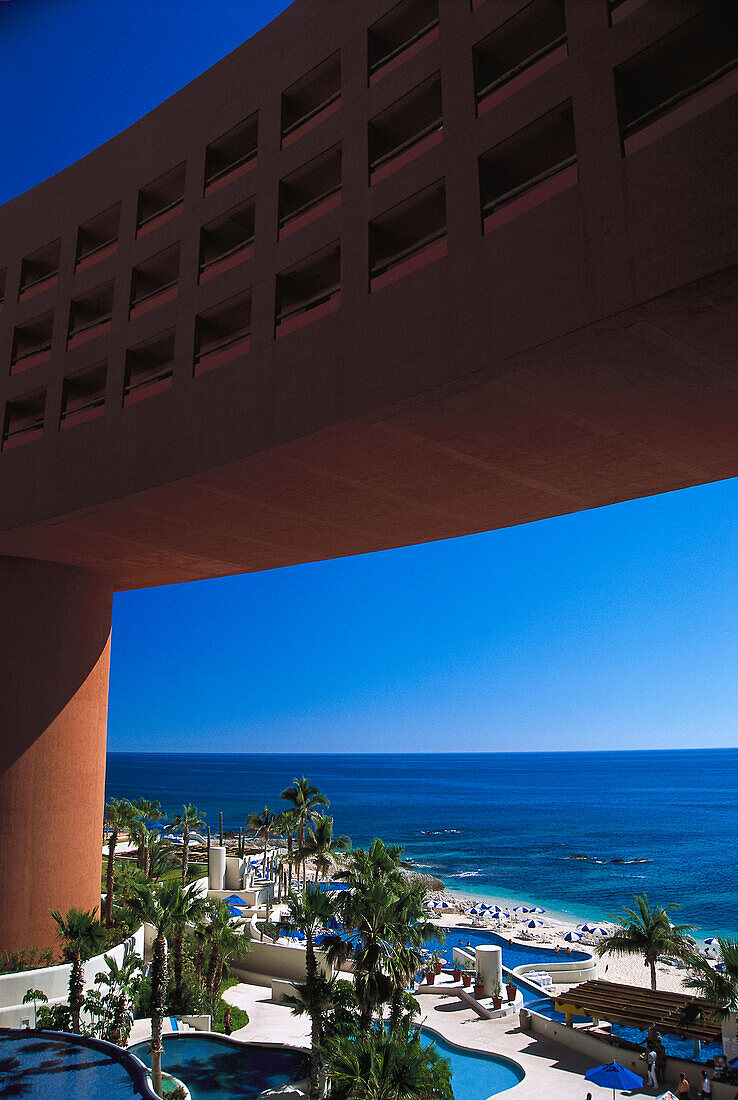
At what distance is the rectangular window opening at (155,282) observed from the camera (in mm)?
18609

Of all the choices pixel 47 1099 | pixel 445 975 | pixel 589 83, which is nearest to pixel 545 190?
pixel 589 83

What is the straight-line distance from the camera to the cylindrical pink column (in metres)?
21.2

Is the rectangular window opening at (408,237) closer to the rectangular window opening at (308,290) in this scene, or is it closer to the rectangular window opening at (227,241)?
the rectangular window opening at (308,290)

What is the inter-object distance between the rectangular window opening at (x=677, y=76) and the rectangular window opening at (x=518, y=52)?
5.44ft

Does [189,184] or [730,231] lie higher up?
[189,184]

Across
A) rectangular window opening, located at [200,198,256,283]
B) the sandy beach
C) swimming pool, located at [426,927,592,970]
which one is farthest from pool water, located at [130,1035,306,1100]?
the sandy beach

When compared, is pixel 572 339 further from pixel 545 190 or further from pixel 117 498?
pixel 117 498

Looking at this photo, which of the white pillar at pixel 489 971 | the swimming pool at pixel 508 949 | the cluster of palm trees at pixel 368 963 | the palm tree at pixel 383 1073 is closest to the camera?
the palm tree at pixel 383 1073

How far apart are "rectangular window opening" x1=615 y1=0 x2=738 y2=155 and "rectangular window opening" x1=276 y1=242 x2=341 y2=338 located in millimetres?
5601

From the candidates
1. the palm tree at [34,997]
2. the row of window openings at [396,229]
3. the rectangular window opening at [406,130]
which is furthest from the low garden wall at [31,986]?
the rectangular window opening at [406,130]

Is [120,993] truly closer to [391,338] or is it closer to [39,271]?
[391,338]

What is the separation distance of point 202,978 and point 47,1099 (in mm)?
14084

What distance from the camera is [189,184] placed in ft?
59.0

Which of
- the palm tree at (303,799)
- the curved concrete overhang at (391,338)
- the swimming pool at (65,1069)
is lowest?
the swimming pool at (65,1069)
